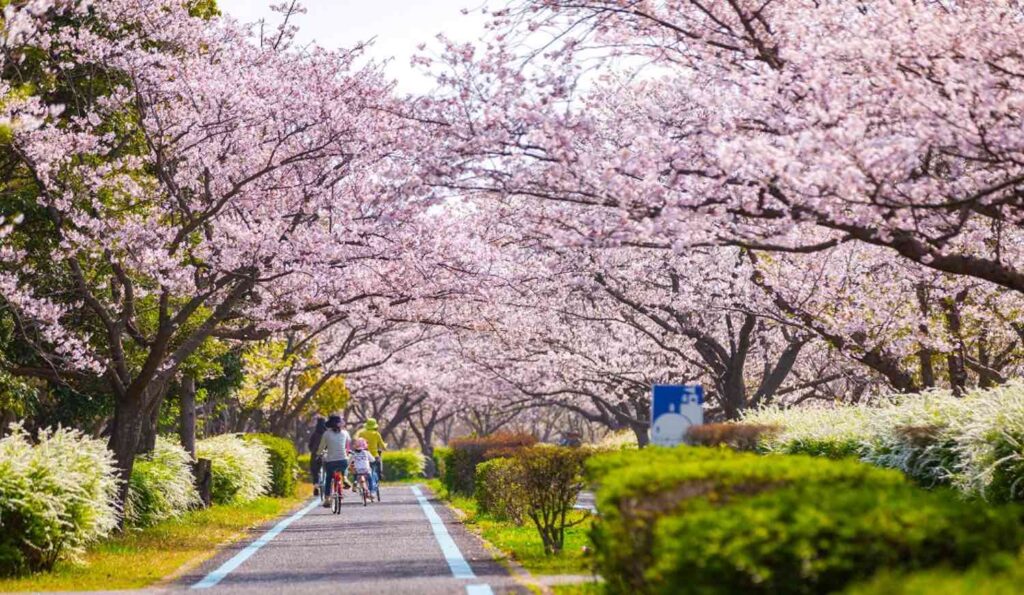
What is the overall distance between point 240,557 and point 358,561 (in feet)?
5.88

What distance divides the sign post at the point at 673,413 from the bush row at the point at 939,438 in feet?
7.38

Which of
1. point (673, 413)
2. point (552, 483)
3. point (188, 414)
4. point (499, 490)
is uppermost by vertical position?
point (188, 414)

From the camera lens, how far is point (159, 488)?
753 inches

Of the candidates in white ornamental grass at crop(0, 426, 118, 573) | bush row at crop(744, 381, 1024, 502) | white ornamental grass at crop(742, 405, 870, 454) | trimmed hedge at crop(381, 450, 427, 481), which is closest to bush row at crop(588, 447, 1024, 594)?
bush row at crop(744, 381, 1024, 502)

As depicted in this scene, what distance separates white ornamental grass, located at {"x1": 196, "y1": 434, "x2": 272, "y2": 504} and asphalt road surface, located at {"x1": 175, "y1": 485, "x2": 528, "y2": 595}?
406 centimetres

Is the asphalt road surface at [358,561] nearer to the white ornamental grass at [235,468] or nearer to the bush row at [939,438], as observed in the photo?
the bush row at [939,438]

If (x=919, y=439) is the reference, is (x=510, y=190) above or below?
above

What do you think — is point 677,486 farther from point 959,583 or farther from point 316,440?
point 316,440

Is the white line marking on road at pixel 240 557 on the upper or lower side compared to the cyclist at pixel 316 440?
lower

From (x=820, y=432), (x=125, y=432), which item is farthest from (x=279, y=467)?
A: (x=820, y=432)

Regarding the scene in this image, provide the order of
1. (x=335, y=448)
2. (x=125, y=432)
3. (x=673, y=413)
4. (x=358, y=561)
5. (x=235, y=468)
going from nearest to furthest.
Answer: (x=673, y=413) < (x=358, y=561) < (x=125, y=432) < (x=335, y=448) < (x=235, y=468)

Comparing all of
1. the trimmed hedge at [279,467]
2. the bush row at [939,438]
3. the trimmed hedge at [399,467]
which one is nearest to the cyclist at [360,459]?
the trimmed hedge at [279,467]

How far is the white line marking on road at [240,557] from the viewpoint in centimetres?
1181

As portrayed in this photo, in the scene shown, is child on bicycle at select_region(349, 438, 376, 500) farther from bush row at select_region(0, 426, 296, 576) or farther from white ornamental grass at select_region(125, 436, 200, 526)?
bush row at select_region(0, 426, 296, 576)
